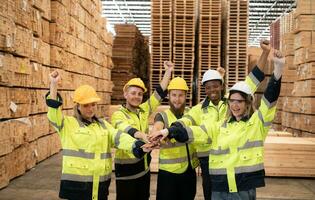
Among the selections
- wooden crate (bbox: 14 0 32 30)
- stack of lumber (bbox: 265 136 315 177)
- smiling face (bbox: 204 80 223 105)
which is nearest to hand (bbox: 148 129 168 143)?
smiling face (bbox: 204 80 223 105)

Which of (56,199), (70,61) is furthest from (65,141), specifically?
(70,61)

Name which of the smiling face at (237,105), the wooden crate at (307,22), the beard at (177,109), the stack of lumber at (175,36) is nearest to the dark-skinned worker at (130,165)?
the beard at (177,109)

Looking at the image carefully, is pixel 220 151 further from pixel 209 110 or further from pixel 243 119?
pixel 209 110

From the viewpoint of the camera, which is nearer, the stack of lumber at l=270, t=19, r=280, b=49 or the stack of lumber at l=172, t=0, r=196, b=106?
the stack of lumber at l=172, t=0, r=196, b=106

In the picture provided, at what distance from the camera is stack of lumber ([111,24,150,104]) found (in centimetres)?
1534

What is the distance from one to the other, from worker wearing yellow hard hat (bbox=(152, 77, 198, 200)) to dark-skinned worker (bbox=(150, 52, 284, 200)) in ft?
2.25

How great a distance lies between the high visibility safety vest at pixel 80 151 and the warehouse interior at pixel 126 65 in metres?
3.36

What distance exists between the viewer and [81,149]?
3.63 meters

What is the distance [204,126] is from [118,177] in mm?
1324

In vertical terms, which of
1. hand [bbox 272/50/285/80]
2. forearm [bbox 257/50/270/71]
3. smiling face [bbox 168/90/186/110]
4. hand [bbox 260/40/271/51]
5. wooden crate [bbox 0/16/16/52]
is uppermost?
wooden crate [bbox 0/16/16/52]

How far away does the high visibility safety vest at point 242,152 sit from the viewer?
3547 millimetres

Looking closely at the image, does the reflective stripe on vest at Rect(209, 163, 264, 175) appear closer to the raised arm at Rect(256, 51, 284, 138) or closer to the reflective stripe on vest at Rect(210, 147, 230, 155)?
the reflective stripe on vest at Rect(210, 147, 230, 155)

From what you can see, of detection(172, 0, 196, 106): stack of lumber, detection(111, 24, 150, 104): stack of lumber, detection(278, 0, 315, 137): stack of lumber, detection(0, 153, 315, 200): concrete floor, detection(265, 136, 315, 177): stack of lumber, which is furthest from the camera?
detection(111, 24, 150, 104): stack of lumber

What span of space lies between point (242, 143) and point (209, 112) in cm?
119
